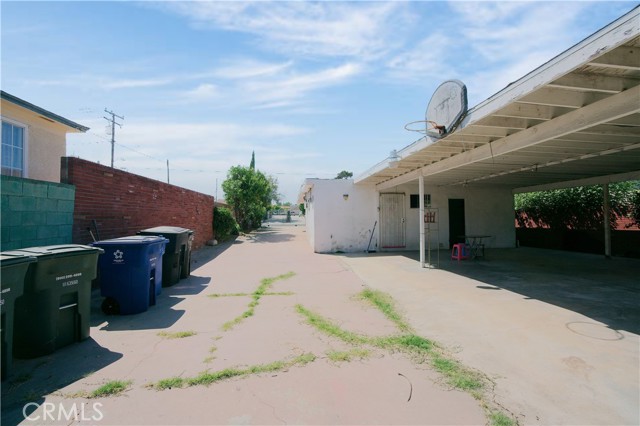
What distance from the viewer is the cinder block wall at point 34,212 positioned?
464cm

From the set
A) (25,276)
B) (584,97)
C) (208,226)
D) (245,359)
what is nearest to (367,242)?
(208,226)

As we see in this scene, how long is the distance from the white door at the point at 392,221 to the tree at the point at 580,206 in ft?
26.5

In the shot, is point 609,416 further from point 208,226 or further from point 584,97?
point 208,226

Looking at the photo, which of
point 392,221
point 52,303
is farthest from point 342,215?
point 52,303

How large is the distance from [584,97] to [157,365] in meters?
6.39

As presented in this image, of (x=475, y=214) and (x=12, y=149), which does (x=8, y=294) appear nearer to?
(x=12, y=149)

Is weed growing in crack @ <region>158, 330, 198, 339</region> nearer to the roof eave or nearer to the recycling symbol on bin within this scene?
the recycling symbol on bin

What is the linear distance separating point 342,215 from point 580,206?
440 inches

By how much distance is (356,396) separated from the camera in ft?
9.05

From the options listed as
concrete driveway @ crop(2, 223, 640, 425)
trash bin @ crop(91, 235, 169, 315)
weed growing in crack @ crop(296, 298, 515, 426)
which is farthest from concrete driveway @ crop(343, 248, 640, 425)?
trash bin @ crop(91, 235, 169, 315)

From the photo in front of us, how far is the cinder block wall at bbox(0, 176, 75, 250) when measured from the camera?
4641mm

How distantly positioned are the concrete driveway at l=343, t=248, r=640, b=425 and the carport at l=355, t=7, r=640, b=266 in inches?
110

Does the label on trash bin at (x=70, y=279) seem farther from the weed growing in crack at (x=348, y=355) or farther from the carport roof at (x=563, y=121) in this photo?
the carport roof at (x=563, y=121)

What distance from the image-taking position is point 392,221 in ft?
45.5
